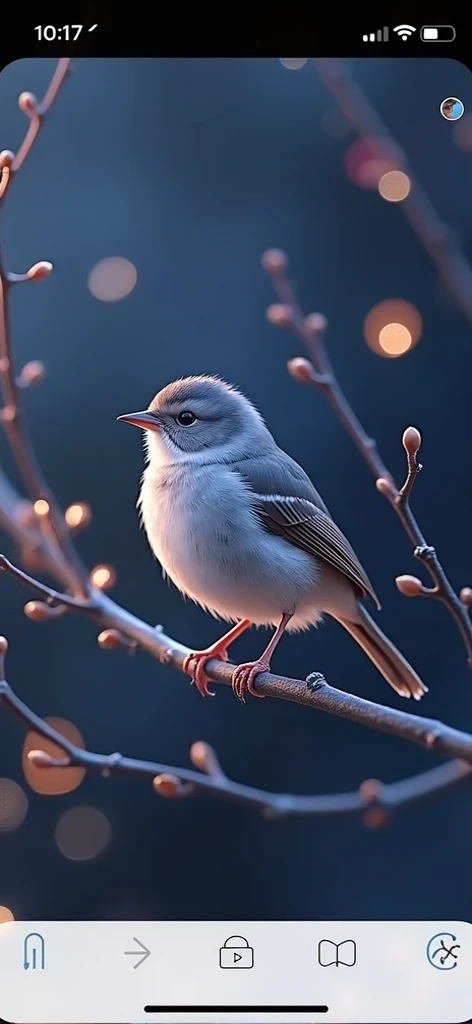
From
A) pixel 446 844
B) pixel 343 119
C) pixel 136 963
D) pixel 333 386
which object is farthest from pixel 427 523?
pixel 136 963

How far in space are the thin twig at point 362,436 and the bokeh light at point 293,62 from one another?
213 mm

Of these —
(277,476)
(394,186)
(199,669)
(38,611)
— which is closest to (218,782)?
(199,669)

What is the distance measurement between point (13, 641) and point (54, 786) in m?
0.18

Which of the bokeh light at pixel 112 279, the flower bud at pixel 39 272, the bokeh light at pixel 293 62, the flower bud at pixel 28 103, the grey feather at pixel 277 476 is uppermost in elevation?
the bokeh light at pixel 293 62

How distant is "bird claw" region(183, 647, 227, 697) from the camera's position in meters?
1.25

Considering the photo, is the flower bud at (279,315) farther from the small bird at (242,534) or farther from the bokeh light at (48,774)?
the bokeh light at (48,774)

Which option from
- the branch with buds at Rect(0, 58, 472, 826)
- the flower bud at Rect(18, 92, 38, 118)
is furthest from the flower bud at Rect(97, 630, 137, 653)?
the flower bud at Rect(18, 92, 38, 118)

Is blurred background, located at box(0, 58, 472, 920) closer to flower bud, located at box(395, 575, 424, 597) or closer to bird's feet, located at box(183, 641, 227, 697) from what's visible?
bird's feet, located at box(183, 641, 227, 697)

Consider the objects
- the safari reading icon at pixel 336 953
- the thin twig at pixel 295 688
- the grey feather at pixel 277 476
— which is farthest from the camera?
the grey feather at pixel 277 476

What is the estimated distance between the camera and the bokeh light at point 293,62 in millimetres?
1189

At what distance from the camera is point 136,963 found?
117 cm

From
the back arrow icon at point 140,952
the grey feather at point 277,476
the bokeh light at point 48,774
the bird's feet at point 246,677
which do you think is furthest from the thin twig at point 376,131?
the back arrow icon at point 140,952
